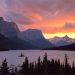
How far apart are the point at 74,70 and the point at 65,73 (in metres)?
5.89

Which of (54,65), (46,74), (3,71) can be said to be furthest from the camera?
(54,65)

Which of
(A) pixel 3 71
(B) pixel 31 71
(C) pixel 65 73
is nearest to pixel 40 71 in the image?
(B) pixel 31 71

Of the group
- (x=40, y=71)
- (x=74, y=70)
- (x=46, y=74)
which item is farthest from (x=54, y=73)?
(x=74, y=70)

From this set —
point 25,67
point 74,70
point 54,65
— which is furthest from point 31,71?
point 74,70

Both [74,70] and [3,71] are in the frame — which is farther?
[74,70]

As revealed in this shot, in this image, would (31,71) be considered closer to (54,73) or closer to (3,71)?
(54,73)

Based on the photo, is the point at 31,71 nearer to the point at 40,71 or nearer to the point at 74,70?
the point at 40,71

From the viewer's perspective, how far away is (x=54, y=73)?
206ft

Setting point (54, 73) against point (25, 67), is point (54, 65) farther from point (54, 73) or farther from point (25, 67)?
point (25, 67)

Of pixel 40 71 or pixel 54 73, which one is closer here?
pixel 54 73

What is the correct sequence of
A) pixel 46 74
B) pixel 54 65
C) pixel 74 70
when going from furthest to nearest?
pixel 74 70
pixel 54 65
pixel 46 74

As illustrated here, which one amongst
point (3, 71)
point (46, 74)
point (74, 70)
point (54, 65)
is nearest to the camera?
point (3, 71)

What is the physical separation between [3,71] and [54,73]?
1845 centimetres

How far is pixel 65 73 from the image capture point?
7006 centimetres
